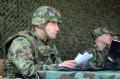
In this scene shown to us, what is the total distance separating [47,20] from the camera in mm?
4941

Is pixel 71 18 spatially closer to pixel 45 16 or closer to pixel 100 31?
pixel 100 31

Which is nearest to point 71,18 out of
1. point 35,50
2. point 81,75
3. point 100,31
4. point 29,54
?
point 100,31

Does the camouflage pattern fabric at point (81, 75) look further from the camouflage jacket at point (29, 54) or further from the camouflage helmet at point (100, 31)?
the camouflage helmet at point (100, 31)

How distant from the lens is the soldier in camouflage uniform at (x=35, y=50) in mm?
4621

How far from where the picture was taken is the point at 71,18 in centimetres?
661

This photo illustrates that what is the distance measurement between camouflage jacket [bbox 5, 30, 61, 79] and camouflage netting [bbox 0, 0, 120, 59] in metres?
1.18

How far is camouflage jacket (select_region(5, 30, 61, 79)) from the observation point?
182 inches

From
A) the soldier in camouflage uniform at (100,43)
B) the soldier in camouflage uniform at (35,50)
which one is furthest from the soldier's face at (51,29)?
the soldier in camouflage uniform at (100,43)

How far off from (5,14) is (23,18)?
0.23m

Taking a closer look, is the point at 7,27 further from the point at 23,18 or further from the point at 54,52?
the point at 54,52

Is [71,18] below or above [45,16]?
below

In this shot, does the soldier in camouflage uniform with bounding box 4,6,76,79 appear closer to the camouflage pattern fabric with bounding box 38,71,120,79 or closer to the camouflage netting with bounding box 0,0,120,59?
the camouflage pattern fabric with bounding box 38,71,120,79

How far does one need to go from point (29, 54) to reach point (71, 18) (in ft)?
6.58

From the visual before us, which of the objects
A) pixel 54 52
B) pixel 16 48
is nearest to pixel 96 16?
pixel 54 52
